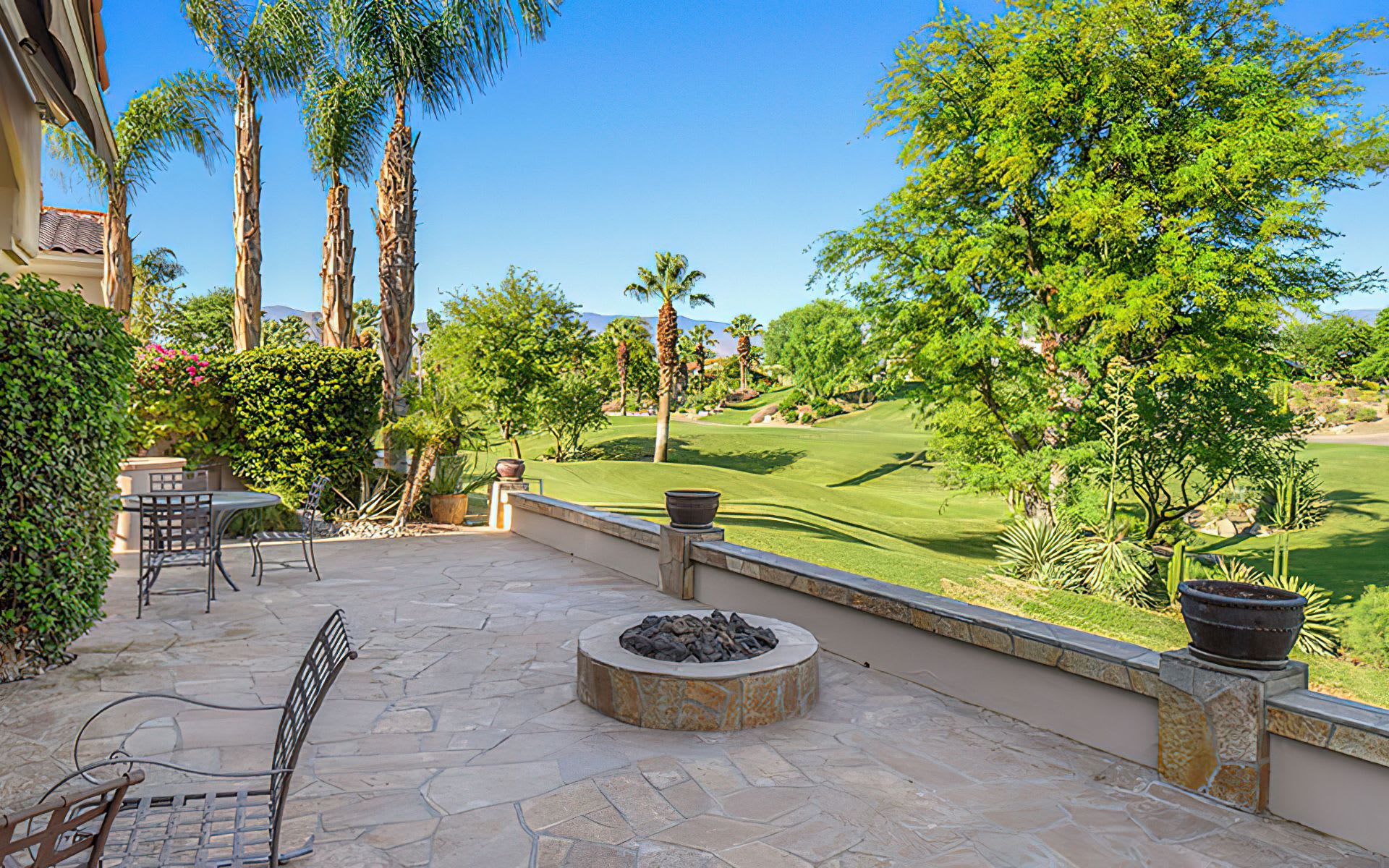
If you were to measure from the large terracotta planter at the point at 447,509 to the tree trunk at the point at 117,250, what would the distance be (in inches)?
306

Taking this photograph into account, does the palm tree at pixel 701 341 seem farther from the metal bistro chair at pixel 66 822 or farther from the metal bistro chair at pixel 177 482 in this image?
the metal bistro chair at pixel 66 822

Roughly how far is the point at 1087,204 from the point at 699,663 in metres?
16.4

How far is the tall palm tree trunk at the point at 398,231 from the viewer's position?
1262cm

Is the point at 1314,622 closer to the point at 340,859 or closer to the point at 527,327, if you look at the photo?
the point at 340,859

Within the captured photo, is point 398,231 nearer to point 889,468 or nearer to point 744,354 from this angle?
point 889,468

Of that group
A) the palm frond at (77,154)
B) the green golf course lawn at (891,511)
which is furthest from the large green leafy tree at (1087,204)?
the palm frond at (77,154)

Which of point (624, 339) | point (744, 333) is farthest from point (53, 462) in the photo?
point (744, 333)

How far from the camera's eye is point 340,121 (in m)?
16.3

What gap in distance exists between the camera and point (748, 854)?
2.98 metres

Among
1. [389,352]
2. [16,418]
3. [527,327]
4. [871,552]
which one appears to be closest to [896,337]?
[871,552]

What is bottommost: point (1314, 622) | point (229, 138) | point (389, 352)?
point (1314, 622)

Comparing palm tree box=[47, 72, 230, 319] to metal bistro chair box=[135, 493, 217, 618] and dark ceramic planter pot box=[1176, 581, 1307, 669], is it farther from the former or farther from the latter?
dark ceramic planter pot box=[1176, 581, 1307, 669]

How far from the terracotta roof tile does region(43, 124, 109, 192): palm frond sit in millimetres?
823

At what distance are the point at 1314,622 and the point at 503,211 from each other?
30.2 meters
